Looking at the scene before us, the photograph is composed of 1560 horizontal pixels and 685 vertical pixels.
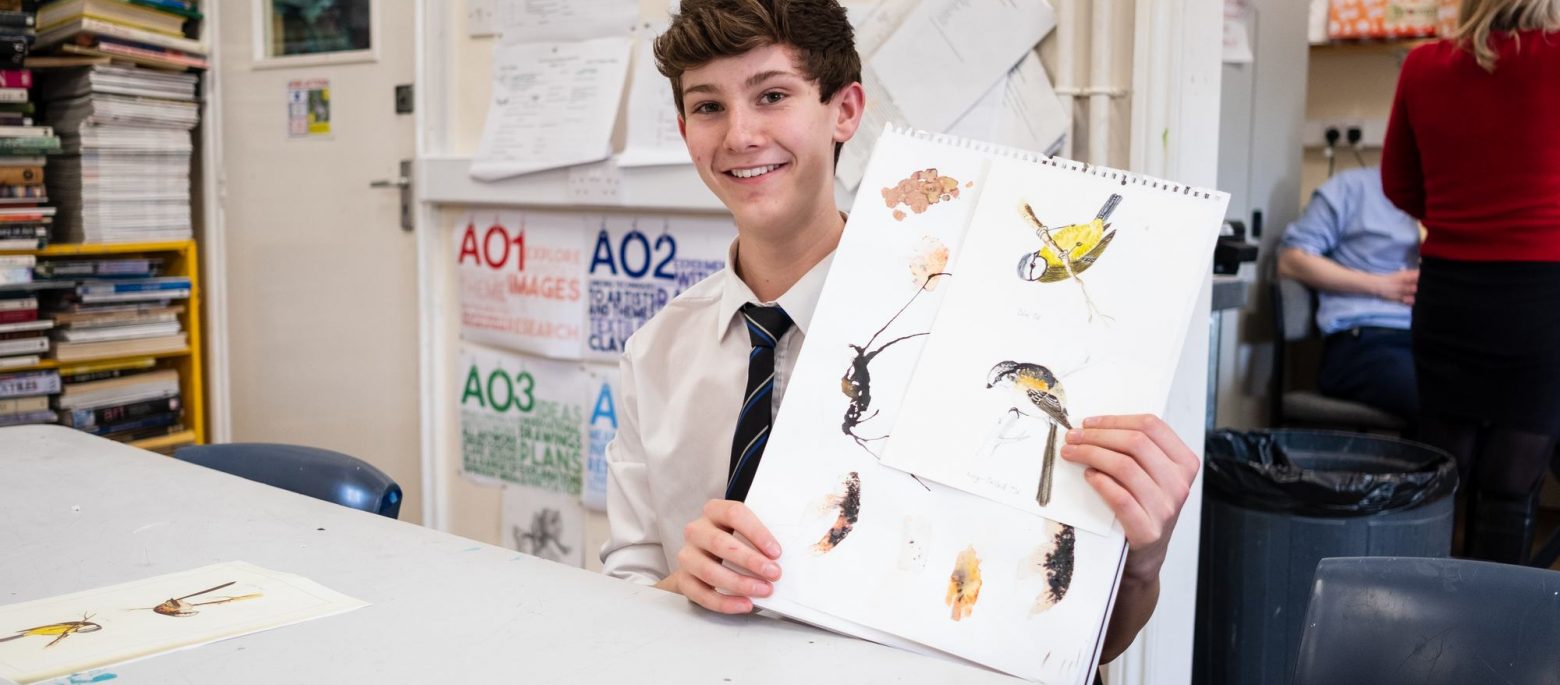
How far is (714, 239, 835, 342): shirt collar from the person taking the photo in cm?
131

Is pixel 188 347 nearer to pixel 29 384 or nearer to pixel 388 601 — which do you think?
pixel 29 384

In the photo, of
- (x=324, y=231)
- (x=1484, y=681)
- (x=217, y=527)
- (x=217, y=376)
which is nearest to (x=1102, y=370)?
(x=1484, y=681)

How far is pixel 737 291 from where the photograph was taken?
1364 mm

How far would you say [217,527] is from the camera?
1314 mm

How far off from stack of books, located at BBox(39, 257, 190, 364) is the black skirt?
3.21m

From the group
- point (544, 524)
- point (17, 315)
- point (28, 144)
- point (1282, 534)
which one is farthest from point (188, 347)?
point (1282, 534)

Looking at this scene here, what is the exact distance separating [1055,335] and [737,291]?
0.48 m

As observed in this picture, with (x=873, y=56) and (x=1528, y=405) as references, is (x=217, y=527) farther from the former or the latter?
(x=1528, y=405)

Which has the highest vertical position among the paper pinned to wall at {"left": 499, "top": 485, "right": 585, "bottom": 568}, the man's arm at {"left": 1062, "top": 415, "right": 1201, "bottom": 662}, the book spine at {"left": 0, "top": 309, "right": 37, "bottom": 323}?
the man's arm at {"left": 1062, "top": 415, "right": 1201, "bottom": 662}

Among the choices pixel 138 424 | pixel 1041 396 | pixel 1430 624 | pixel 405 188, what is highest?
pixel 405 188

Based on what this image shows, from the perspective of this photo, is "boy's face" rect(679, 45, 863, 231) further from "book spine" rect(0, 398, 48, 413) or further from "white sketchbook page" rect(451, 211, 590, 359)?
"book spine" rect(0, 398, 48, 413)

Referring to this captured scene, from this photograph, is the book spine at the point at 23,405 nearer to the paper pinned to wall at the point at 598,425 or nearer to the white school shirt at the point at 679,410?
the paper pinned to wall at the point at 598,425

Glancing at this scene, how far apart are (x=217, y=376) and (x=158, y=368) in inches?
6.4

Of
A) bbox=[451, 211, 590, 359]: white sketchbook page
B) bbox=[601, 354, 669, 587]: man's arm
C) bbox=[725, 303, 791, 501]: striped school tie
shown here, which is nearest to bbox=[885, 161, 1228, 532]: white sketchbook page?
bbox=[725, 303, 791, 501]: striped school tie
